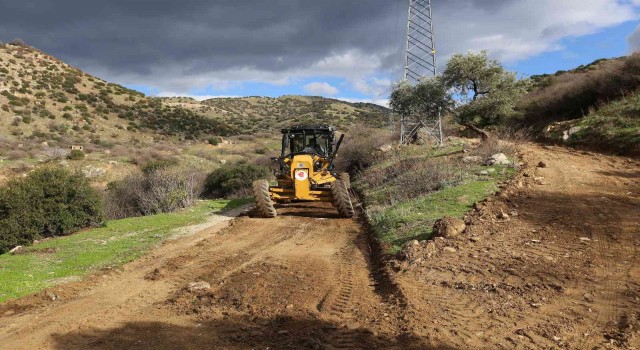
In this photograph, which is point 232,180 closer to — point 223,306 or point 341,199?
point 341,199

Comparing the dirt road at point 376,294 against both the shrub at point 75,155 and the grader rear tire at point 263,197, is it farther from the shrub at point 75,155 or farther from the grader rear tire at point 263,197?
the shrub at point 75,155

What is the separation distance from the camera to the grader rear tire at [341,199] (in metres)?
12.0

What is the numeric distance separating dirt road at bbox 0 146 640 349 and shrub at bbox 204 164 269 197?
1348cm

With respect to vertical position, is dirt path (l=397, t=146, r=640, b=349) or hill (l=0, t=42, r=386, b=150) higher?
hill (l=0, t=42, r=386, b=150)

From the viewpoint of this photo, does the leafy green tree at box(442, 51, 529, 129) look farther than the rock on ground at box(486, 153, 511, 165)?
Yes

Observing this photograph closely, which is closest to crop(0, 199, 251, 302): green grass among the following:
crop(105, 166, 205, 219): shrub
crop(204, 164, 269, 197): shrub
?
crop(105, 166, 205, 219): shrub

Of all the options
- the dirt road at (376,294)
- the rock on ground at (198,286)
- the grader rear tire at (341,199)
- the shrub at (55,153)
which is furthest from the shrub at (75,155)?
the rock on ground at (198,286)

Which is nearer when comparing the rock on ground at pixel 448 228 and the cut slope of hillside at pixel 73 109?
the rock on ground at pixel 448 228

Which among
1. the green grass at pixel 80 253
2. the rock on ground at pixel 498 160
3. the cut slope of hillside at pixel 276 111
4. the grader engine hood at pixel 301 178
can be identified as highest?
the cut slope of hillside at pixel 276 111

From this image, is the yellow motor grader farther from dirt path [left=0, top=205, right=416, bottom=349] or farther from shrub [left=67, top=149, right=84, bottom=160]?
shrub [left=67, top=149, right=84, bottom=160]

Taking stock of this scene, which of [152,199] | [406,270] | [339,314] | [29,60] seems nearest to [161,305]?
[339,314]

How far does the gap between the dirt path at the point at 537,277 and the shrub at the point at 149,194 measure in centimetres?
1116

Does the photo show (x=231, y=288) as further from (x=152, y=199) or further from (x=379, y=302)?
(x=152, y=199)

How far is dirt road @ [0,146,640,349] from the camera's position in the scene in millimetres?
4602
